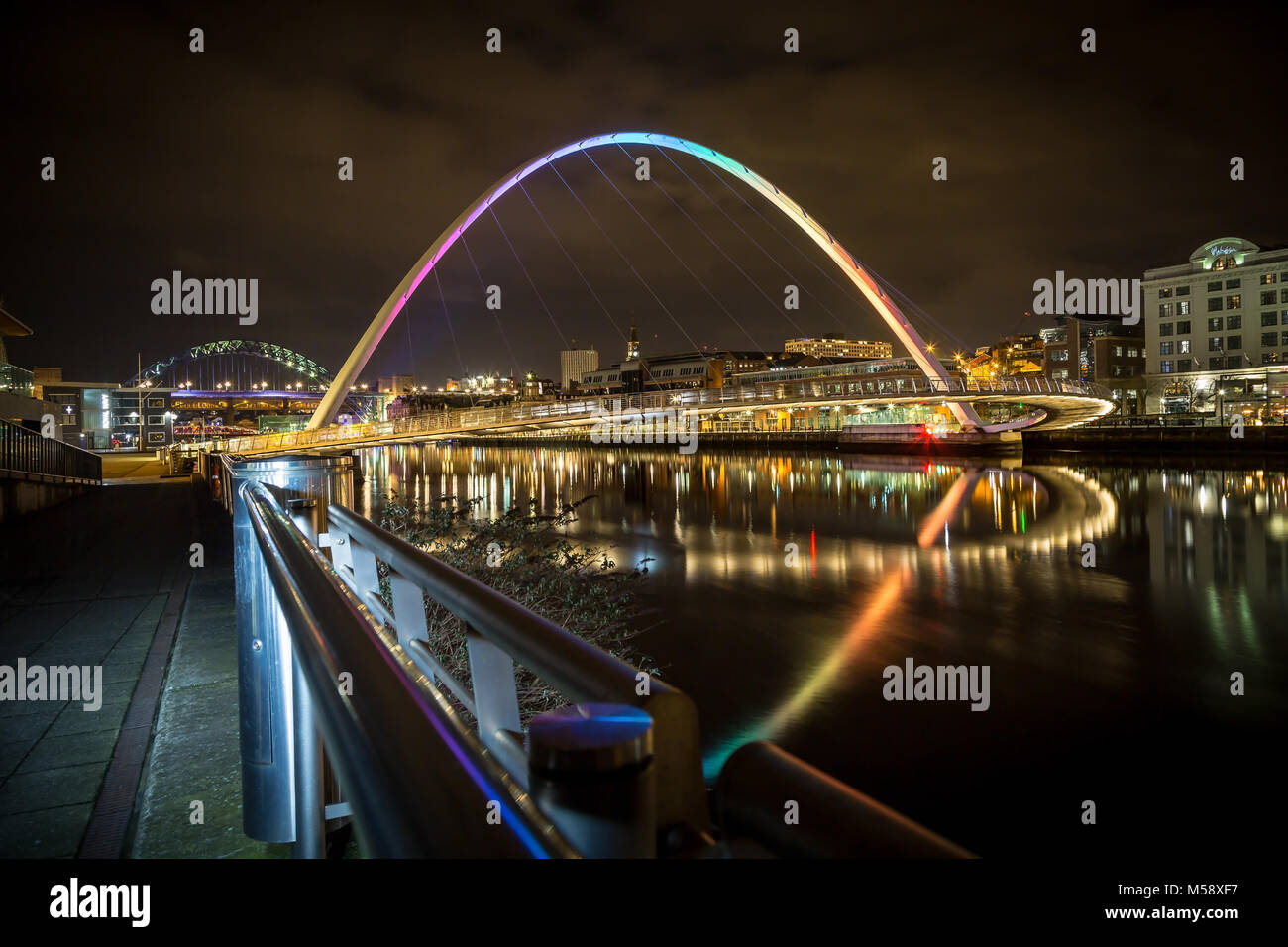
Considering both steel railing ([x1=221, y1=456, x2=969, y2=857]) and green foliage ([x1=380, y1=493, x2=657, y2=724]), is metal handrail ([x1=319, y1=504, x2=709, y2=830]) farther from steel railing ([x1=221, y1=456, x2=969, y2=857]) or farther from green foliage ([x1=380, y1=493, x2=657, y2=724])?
green foliage ([x1=380, y1=493, x2=657, y2=724])

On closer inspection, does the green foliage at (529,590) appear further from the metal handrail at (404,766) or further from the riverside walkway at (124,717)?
the metal handrail at (404,766)

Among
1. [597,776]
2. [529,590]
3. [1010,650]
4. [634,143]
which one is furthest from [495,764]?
[634,143]

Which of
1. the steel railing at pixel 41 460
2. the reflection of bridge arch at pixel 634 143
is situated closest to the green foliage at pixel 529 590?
the steel railing at pixel 41 460

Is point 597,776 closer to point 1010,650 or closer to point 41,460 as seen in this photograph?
point 1010,650
